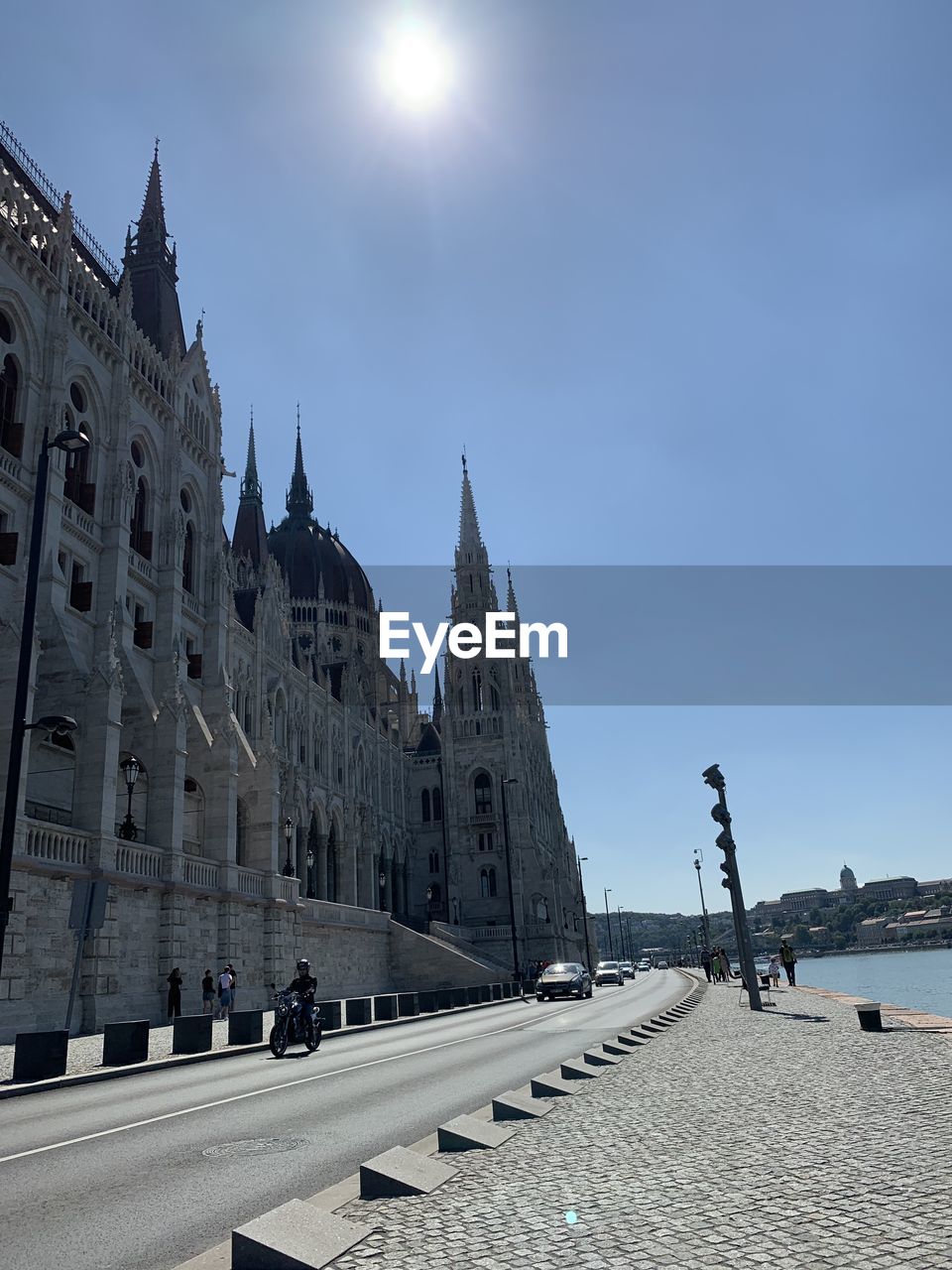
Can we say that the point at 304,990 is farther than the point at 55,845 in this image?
No

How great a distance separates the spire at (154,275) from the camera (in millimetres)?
40562

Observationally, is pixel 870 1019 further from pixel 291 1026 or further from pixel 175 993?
pixel 175 993

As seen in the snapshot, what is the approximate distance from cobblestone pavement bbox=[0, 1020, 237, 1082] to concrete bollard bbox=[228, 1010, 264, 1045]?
0.32m

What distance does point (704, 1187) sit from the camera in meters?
5.94

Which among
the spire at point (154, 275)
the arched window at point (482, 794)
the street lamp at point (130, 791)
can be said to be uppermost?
the spire at point (154, 275)

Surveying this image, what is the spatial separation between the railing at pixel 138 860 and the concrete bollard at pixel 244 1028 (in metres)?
8.18

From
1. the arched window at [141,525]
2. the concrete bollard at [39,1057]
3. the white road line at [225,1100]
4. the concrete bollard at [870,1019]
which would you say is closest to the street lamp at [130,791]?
the arched window at [141,525]

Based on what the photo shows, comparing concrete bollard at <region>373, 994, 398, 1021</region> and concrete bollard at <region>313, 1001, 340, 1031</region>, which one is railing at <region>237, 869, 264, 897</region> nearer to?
concrete bollard at <region>373, 994, 398, 1021</region>

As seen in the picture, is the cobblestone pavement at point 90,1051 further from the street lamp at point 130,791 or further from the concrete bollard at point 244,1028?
the street lamp at point 130,791

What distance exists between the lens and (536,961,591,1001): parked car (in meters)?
38.3

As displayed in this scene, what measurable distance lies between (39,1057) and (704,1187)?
1132 centimetres

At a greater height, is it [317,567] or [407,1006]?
[317,567]

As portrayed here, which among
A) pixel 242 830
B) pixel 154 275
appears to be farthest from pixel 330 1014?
pixel 154 275

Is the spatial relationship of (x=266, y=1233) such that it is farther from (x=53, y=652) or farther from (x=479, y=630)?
(x=479, y=630)
